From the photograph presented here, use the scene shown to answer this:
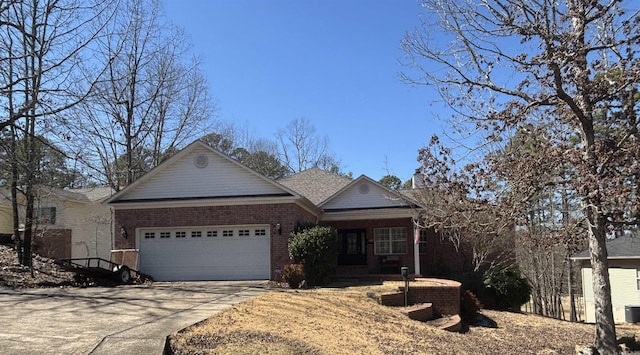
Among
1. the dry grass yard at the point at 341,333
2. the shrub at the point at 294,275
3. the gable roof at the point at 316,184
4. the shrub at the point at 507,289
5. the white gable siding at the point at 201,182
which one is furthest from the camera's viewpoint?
the gable roof at the point at 316,184

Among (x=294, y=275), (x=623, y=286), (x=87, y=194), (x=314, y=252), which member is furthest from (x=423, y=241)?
(x=87, y=194)

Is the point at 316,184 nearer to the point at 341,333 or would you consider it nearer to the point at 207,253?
the point at 207,253

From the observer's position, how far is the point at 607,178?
30.1 ft

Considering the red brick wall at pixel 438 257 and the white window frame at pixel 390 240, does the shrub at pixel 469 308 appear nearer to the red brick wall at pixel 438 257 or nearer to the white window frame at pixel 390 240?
the red brick wall at pixel 438 257

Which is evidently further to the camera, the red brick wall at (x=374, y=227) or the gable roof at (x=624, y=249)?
the gable roof at (x=624, y=249)

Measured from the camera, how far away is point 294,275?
16.0 m

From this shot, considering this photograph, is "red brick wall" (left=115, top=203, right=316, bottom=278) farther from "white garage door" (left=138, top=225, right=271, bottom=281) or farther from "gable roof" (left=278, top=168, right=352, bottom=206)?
"gable roof" (left=278, top=168, right=352, bottom=206)

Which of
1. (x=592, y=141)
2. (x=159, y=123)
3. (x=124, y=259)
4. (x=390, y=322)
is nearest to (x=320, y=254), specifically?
(x=390, y=322)

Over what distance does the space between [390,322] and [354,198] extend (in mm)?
10476

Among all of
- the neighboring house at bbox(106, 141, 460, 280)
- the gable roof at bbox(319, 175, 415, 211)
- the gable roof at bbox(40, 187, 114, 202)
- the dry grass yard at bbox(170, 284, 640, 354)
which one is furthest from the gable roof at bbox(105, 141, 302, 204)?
the gable roof at bbox(40, 187, 114, 202)

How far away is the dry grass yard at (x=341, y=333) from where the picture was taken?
787cm

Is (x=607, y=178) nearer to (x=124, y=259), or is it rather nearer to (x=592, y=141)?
(x=592, y=141)

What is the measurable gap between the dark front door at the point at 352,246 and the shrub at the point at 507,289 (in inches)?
231

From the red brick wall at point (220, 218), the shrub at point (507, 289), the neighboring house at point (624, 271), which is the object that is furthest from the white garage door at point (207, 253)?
the neighboring house at point (624, 271)
